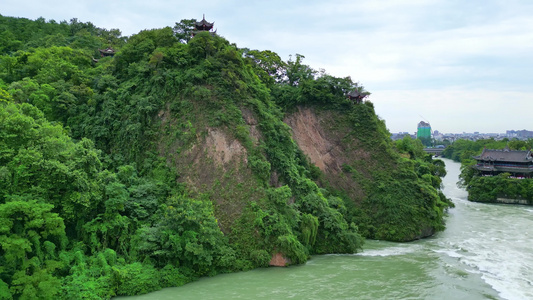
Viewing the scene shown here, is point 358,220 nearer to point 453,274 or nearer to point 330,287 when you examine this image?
point 453,274

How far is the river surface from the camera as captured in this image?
15516mm

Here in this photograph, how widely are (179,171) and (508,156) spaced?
37.4 metres

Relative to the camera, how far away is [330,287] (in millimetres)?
16250

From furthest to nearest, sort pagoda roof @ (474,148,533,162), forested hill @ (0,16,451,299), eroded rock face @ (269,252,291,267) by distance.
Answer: pagoda roof @ (474,148,533,162) < eroded rock face @ (269,252,291,267) < forested hill @ (0,16,451,299)

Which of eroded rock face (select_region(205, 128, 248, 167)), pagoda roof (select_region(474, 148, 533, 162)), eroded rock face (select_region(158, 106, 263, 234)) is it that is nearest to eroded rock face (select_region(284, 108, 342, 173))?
eroded rock face (select_region(205, 128, 248, 167))

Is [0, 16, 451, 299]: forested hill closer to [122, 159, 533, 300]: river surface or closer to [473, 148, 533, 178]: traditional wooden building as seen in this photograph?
[122, 159, 533, 300]: river surface

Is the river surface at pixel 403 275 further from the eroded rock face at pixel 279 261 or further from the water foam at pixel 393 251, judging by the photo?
the eroded rock face at pixel 279 261

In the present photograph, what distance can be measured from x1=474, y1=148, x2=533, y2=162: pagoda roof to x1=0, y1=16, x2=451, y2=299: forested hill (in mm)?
13379

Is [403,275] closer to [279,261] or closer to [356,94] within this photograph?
[279,261]

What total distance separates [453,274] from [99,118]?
22507mm

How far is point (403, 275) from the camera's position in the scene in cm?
1784

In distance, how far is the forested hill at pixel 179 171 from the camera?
14953 mm

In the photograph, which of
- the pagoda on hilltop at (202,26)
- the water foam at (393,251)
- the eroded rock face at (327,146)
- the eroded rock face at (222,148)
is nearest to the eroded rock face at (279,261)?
the water foam at (393,251)

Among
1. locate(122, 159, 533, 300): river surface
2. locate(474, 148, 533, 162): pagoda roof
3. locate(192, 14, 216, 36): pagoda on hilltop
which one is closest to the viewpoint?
locate(122, 159, 533, 300): river surface
